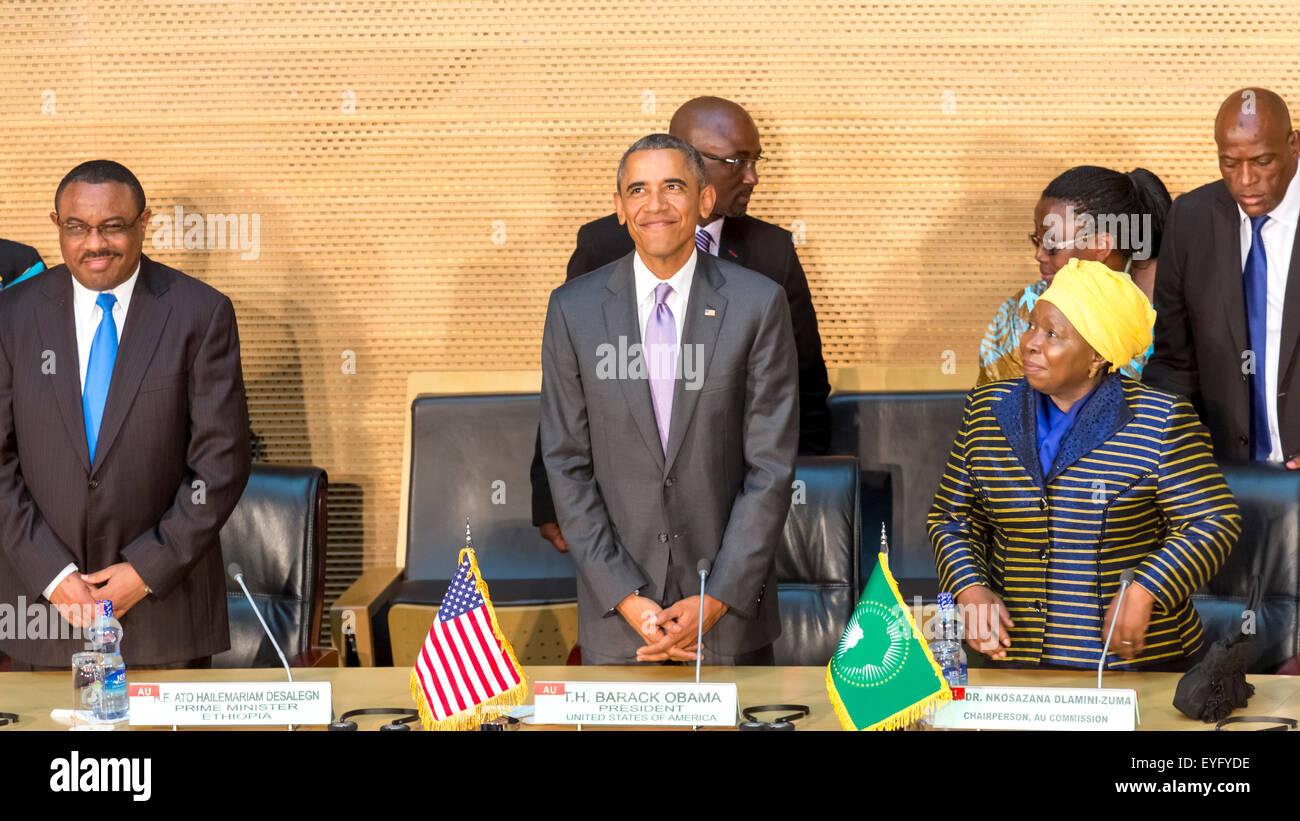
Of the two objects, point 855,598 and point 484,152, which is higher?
point 484,152

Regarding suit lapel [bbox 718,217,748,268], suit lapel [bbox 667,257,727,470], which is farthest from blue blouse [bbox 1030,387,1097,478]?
suit lapel [bbox 718,217,748,268]

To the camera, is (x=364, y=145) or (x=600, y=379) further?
(x=364, y=145)

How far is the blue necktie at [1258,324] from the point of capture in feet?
12.8

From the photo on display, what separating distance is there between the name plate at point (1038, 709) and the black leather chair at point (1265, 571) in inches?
41.3

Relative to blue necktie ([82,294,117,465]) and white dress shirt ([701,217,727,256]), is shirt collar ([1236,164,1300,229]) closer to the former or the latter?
white dress shirt ([701,217,727,256])

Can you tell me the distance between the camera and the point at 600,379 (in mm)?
3123

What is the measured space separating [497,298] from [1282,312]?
2.67m

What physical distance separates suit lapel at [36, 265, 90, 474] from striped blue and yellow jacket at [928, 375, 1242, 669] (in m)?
1.98

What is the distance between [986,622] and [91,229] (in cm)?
219
